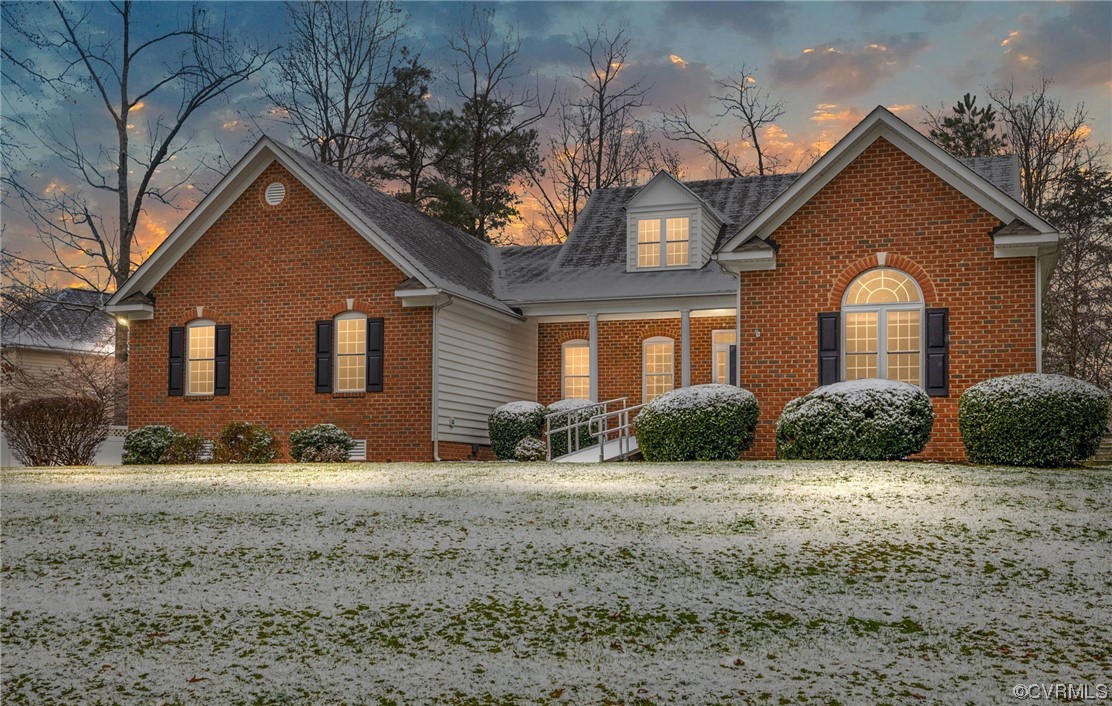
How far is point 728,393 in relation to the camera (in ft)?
55.9

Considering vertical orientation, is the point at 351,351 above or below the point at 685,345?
below

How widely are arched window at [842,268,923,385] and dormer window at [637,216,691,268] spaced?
6475 millimetres

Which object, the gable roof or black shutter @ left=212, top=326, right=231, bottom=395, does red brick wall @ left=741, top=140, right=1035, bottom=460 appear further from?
black shutter @ left=212, top=326, right=231, bottom=395

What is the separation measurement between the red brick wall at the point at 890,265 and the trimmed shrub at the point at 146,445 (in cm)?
1224

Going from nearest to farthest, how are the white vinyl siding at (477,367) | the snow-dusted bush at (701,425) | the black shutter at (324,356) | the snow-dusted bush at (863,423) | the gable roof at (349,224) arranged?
the snow-dusted bush at (863,423) < the snow-dusted bush at (701,425) < the gable roof at (349,224) < the white vinyl siding at (477,367) < the black shutter at (324,356)

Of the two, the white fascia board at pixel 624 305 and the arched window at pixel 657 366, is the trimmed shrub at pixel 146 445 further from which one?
the arched window at pixel 657 366

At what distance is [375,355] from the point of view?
21.7 meters

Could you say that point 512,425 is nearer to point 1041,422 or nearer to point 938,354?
point 938,354

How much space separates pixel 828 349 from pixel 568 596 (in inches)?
458

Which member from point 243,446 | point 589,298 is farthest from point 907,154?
point 243,446

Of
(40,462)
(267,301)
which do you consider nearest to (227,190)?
(267,301)

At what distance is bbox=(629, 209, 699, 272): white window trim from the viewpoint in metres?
24.3

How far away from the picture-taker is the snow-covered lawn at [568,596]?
6281 millimetres

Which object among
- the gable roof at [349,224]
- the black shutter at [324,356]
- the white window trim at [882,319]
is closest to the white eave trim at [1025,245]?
the white window trim at [882,319]
